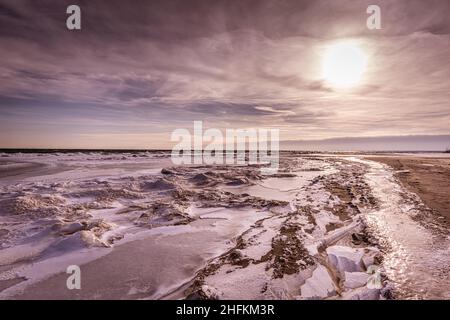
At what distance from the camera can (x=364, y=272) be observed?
4.07 meters

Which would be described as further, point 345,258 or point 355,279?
point 345,258

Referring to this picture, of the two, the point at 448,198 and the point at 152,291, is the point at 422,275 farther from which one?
the point at 448,198

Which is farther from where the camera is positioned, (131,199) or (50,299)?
(131,199)

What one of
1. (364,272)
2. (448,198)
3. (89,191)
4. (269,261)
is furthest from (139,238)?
(448,198)

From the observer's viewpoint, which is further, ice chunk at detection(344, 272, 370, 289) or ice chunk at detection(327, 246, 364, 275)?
ice chunk at detection(327, 246, 364, 275)

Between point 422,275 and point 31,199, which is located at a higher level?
point 31,199

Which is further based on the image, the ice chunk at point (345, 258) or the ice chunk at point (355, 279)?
the ice chunk at point (345, 258)
